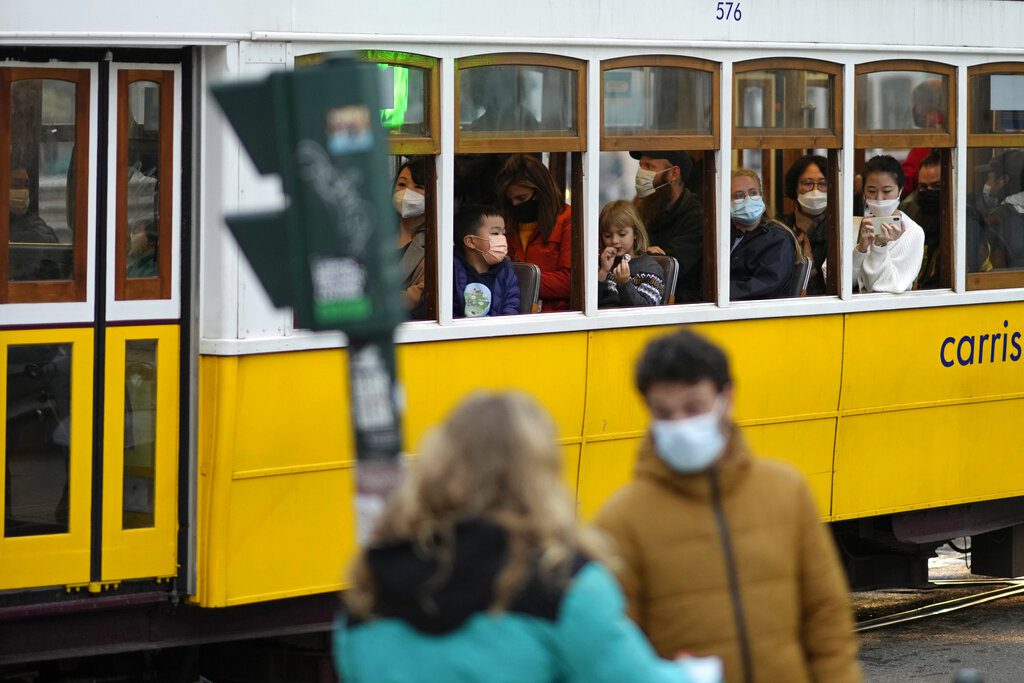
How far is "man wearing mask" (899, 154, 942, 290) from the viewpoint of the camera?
8258mm

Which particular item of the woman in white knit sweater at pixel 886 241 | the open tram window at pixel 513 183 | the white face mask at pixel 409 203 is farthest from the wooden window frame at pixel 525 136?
the woman in white knit sweater at pixel 886 241

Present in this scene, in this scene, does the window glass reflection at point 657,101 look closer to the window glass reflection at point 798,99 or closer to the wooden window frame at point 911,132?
the window glass reflection at point 798,99

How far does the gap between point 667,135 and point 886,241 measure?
1474mm

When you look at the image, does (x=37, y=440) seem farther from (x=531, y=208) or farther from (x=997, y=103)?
(x=997, y=103)

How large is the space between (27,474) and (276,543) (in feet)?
2.90

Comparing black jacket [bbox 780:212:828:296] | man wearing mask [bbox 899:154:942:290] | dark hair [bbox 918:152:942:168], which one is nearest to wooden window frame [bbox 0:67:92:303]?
black jacket [bbox 780:212:828:296]

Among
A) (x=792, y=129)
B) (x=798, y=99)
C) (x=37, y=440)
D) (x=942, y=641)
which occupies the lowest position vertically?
(x=942, y=641)

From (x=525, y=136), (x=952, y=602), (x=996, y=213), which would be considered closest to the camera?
(x=525, y=136)

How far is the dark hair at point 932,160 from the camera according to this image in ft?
27.2

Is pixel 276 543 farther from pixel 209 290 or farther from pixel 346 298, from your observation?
pixel 346 298

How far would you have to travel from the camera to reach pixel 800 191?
8070 mm

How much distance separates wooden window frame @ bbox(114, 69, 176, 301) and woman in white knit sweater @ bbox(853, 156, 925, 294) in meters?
3.37

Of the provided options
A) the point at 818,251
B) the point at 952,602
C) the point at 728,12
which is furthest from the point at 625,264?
the point at 952,602

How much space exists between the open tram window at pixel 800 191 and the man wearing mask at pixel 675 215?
163 millimetres
